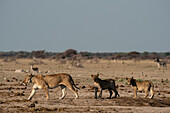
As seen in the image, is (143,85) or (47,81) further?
(143,85)

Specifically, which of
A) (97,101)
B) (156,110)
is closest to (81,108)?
(97,101)

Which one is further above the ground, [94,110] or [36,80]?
[36,80]

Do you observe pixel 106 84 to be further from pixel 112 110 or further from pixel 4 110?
pixel 4 110

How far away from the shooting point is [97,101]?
17.1 meters

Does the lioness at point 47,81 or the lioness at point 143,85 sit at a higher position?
the lioness at point 47,81

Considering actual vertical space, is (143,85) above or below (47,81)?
below

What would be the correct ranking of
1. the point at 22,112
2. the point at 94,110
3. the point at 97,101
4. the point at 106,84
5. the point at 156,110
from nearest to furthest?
1. the point at 22,112
2. the point at 94,110
3. the point at 156,110
4. the point at 97,101
5. the point at 106,84

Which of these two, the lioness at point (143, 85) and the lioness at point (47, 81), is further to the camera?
the lioness at point (143, 85)

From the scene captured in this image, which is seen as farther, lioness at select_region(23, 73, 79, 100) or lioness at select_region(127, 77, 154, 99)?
lioness at select_region(127, 77, 154, 99)

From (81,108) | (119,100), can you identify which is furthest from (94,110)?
(119,100)

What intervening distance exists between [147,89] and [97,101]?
3.49 meters

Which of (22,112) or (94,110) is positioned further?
(94,110)

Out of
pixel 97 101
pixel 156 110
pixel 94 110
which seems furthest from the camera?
pixel 97 101

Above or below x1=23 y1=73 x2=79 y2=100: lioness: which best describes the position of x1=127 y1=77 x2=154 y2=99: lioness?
below
